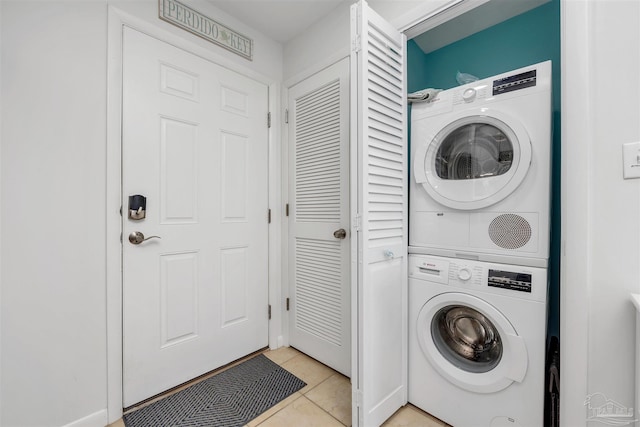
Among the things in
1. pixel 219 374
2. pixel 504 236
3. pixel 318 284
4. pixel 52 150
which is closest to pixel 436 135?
pixel 504 236

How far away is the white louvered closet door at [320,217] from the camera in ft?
5.84

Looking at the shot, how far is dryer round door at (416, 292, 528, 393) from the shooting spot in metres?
1.19

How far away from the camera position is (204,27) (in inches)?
68.4

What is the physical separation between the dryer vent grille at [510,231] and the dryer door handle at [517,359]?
0.39 m

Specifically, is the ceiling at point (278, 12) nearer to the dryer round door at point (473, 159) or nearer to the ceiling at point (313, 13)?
the ceiling at point (313, 13)

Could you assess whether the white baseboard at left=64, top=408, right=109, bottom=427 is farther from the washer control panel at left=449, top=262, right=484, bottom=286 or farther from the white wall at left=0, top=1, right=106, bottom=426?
the washer control panel at left=449, top=262, right=484, bottom=286

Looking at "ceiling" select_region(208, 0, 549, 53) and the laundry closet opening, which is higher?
"ceiling" select_region(208, 0, 549, 53)

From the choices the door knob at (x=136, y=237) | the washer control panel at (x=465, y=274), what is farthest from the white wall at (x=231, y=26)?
the washer control panel at (x=465, y=274)

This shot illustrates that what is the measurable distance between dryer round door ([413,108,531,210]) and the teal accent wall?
0.53m

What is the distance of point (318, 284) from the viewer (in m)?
1.94

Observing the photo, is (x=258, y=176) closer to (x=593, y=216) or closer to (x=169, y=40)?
(x=169, y=40)

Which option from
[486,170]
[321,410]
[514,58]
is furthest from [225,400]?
[514,58]

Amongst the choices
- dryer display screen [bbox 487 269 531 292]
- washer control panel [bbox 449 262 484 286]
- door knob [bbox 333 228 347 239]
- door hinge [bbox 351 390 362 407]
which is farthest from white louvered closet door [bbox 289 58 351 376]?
dryer display screen [bbox 487 269 531 292]

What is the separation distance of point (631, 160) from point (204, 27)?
7.11 ft
